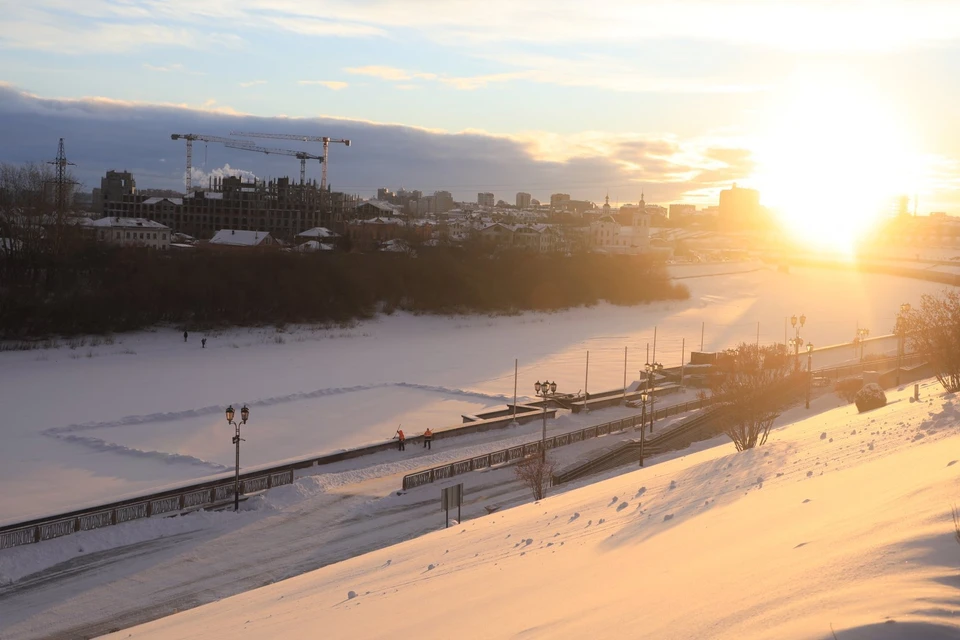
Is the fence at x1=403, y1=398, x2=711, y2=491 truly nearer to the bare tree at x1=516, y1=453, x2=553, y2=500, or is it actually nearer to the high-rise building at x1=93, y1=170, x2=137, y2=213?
the bare tree at x1=516, y1=453, x2=553, y2=500

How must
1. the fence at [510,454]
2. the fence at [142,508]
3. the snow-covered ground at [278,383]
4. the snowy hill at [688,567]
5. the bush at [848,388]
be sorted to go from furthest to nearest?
the bush at [848,388] → the snow-covered ground at [278,383] → the fence at [510,454] → the fence at [142,508] → the snowy hill at [688,567]

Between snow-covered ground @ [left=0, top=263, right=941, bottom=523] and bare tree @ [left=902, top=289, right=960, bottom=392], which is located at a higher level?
bare tree @ [left=902, top=289, right=960, bottom=392]

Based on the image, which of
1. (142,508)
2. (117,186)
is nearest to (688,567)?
(142,508)

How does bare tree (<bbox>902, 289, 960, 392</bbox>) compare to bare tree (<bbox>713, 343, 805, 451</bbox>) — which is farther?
bare tree (<bbox>902, 289, 960, 392</bbox>)

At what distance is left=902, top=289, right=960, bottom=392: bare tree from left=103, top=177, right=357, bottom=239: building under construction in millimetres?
79115

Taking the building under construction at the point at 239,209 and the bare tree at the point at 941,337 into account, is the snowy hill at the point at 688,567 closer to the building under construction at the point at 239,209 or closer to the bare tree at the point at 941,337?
the bare tree at the point at 941,337

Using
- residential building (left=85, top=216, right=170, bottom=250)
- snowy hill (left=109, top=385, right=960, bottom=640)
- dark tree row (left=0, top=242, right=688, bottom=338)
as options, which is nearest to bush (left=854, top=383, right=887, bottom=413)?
snowy hill (left=109, top=385, right=960, bottom=640)

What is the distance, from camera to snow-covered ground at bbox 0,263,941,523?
2120 cm

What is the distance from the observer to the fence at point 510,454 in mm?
18719

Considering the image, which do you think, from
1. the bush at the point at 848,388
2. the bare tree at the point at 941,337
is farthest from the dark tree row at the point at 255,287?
the bare tree at the point at 941,337

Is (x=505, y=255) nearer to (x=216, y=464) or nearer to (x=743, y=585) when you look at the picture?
(x=216, y=464)

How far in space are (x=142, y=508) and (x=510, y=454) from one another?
9.22 meters

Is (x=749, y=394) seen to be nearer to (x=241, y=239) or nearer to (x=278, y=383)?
(x=278, y=383)

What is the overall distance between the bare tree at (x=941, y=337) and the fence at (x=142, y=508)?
16583 mm
